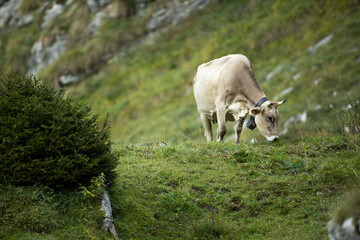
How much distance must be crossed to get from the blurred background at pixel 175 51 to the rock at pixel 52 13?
0.34 feet

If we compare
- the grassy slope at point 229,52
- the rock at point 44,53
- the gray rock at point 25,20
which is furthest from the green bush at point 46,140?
the gray rock at point 25,20

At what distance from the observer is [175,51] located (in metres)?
30.1

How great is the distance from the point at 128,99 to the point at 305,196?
20.9 m

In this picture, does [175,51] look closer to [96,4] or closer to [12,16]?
[96,4]

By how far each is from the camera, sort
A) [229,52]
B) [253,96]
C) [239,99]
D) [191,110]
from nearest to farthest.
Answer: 1. [253,96]
2. [239,99]
3. [191,110]
4. [229,52]

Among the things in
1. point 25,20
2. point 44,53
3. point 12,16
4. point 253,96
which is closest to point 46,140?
point 253,96

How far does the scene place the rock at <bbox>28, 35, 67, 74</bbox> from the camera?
3581 cm

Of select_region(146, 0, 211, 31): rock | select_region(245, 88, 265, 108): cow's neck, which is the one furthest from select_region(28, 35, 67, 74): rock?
select_region(245, 88, 265, 108): cow's neck

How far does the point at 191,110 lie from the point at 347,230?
18.5 m

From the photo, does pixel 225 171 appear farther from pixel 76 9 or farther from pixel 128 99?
pixel 76 9

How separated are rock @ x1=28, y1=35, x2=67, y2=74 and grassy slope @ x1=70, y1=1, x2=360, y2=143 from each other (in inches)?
245

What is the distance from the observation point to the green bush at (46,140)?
20.8 ft

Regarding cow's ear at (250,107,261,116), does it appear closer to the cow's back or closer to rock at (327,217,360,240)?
the cow's back

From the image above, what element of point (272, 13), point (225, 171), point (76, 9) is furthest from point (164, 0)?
point (225, 171)
